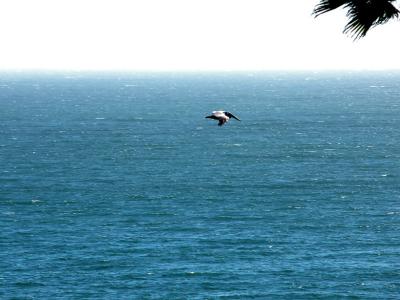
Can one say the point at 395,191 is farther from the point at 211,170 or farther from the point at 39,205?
the point at 39,205

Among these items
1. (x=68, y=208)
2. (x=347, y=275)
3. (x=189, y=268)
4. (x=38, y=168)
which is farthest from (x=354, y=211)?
(x=38, y=168)

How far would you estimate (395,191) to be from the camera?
157 m
